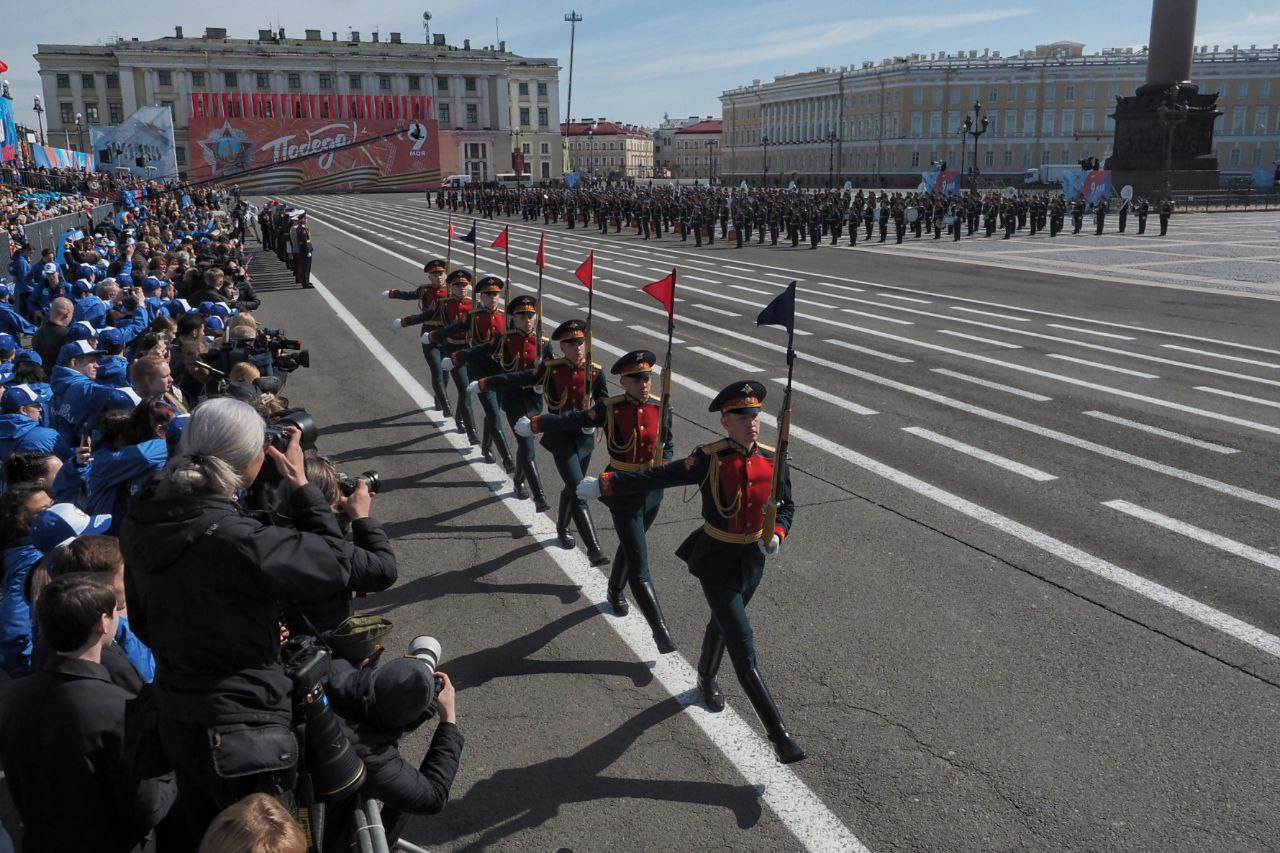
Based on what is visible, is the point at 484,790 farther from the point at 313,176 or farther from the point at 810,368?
the point at 313,176

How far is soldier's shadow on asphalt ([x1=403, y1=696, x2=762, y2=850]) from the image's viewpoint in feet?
14.3

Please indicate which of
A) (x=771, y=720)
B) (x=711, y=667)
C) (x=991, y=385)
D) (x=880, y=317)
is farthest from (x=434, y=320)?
(x=880, y=317)

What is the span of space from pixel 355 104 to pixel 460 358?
338ft

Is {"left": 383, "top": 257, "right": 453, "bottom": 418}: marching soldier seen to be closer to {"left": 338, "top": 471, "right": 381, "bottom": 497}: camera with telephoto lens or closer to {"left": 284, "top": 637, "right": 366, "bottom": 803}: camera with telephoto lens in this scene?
{"left": 338, "top": 471, "right": 381, "bottom": 497}: camera with telephoto lens

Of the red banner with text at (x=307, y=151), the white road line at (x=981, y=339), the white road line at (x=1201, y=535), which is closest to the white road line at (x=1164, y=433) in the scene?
the white road line at (x=1201, y=535)

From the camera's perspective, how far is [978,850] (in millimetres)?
4148

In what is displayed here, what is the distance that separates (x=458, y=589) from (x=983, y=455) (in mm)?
6198

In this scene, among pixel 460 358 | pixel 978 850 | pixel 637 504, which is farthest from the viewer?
pixel 460 358

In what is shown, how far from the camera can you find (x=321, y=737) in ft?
9.53

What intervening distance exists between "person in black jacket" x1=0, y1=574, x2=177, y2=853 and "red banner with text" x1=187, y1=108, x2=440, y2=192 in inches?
3554

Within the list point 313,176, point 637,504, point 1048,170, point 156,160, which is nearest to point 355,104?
point 313,176

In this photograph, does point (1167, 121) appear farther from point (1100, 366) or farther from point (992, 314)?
point (1100, 366)

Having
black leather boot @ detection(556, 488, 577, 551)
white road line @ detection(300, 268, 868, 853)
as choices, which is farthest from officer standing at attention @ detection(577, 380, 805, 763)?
black leather boot @ detection(556, 488, 577, 551)

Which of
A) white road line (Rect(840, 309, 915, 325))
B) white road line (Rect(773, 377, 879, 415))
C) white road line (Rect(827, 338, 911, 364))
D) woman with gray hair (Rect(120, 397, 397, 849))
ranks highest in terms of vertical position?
woman with gray hair (Rect(120, 397, 397, 849))
